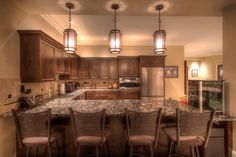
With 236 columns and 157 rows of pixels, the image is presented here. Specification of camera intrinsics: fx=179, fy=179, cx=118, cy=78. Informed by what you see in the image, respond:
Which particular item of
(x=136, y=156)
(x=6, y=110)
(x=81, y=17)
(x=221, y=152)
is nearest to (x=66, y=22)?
(x=81, y=17)

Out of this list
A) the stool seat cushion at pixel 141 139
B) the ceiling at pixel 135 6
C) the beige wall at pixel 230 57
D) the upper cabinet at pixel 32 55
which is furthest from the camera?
the upper cabinet at pixel 32 55

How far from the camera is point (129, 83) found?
699cm

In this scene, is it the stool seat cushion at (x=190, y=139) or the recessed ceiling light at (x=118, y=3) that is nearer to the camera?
the stool seat cushion at (x=190, y=139)

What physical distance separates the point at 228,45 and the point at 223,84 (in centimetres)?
64

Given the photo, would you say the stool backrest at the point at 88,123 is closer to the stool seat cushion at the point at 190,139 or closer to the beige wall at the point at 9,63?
the stool seat cushion at the point at 190,139

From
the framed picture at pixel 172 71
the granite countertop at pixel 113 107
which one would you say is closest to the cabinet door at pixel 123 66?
the framed picture at pixel 172 71

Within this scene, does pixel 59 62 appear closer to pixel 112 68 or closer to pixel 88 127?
pixel 88 127

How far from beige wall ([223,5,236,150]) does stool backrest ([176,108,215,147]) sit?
968 mm

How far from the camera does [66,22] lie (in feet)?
16.1

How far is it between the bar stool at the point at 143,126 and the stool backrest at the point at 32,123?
3.15ft

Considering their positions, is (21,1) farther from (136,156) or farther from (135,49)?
(135,49)

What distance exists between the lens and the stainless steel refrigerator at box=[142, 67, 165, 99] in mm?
6773

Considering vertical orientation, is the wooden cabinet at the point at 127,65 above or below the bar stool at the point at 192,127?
above

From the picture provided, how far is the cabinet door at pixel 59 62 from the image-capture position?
4.21 meters
